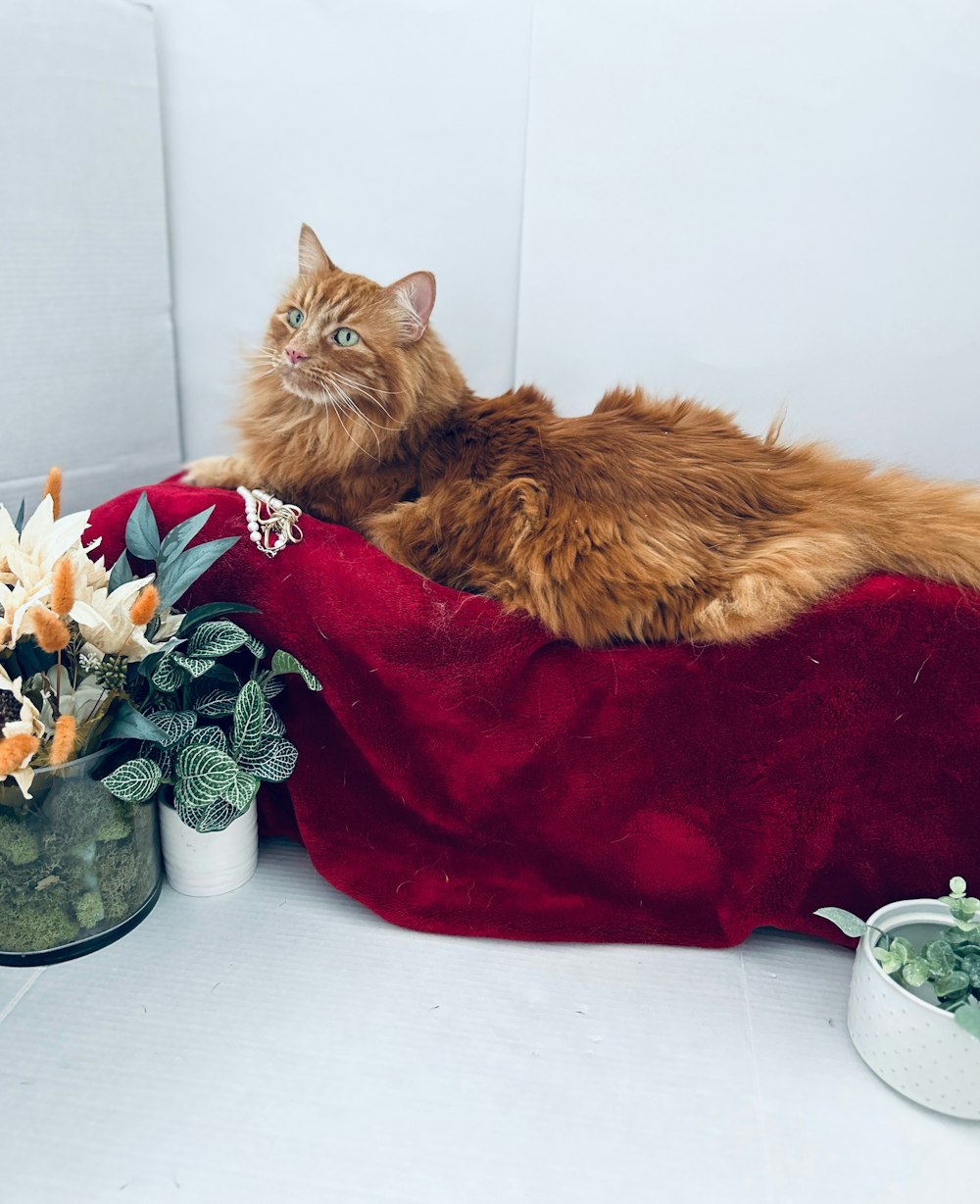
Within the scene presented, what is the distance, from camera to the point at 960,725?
1171 millimetres

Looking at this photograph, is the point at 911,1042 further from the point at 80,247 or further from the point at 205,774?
the point at 80,247

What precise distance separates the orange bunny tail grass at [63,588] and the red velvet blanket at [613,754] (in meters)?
0.31

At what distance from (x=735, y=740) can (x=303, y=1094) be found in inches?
26.7

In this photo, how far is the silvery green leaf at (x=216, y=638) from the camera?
1.19m

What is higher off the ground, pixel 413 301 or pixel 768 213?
pixel 768 213

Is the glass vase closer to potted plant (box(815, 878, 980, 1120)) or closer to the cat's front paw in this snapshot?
the cat's front paw

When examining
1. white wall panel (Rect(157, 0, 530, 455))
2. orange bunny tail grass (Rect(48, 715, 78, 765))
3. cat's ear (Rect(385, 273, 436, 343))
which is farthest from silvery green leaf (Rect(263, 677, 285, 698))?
white wall panel (Rect(157, 0, 530, 455))

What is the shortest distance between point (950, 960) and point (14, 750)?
1.05m

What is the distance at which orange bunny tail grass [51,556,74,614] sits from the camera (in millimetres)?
964

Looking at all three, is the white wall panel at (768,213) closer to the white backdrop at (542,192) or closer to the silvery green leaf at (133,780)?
the white backdrop at (542,192)

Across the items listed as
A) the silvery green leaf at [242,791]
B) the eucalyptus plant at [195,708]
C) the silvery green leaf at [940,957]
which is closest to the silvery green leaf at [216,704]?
the eucalyptus plant at [195,708]

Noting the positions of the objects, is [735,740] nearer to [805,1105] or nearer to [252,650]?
[805,1105]

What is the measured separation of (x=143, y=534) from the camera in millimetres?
1257

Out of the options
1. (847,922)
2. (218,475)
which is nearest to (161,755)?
(218,475)
